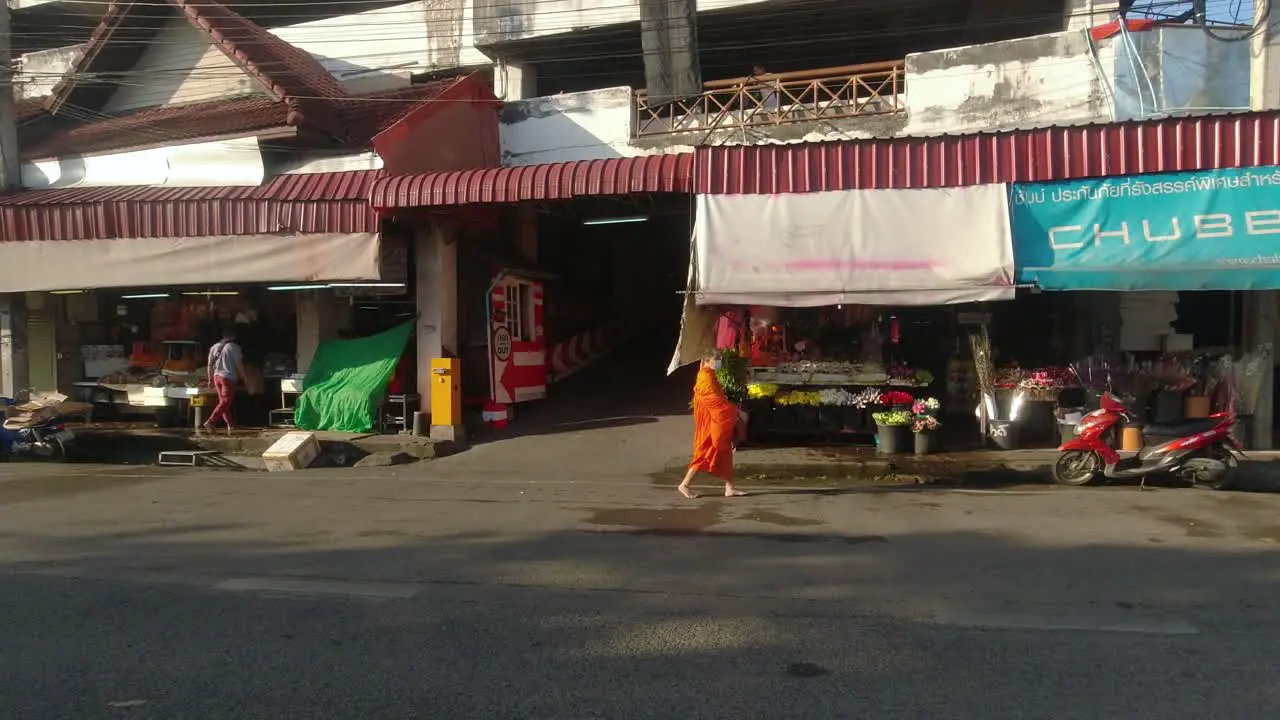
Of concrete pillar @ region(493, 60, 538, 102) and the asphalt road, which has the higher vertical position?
concrete pillar @ region(493, 60, 538, 102)

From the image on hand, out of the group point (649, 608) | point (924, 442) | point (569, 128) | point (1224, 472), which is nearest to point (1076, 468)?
point (1224, 472)

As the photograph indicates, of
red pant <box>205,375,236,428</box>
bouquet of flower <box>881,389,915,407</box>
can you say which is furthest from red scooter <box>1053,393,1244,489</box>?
red pant <box>205,375,236,428</box>

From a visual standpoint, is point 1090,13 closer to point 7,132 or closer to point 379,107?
point 379,107

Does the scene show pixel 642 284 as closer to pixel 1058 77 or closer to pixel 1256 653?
pixel 1058 77

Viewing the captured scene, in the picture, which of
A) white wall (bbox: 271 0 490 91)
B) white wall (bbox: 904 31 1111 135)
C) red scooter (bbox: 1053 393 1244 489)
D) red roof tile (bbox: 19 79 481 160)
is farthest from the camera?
white wall (bbox: 271 0 490 91)

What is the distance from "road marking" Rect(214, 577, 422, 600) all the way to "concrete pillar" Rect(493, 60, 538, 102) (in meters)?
13.0

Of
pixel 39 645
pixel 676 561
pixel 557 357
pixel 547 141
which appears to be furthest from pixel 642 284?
pixel 39 645

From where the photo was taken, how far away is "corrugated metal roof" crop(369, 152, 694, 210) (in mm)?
11859

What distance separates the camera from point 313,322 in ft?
47.2

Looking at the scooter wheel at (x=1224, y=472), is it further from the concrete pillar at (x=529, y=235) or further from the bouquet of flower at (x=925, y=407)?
the concrete pillar at (x=529, y=235)

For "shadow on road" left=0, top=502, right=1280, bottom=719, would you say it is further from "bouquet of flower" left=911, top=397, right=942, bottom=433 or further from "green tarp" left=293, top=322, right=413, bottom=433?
"green tarp" left=293, top=322, right=413, bottom=433

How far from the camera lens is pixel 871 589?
5863 millimetres

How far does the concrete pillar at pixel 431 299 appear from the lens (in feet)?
44.1

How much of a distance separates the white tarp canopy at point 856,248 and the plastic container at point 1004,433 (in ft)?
6.01
